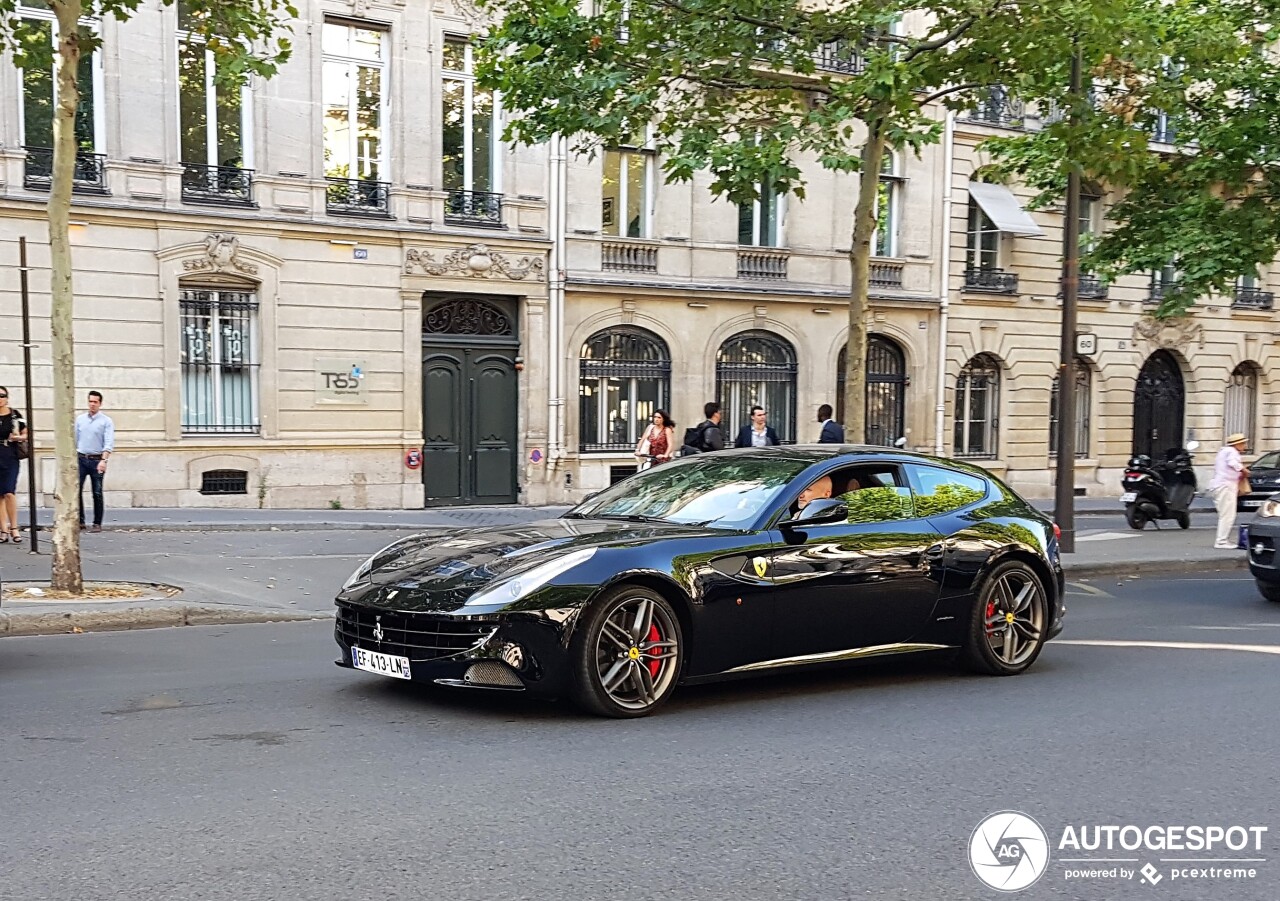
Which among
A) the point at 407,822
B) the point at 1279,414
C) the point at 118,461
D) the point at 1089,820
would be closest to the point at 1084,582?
the point at 1089,820

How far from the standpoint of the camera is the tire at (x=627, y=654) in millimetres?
6457

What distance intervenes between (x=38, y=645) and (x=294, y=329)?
1204 centimetres

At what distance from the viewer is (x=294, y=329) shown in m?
20.5

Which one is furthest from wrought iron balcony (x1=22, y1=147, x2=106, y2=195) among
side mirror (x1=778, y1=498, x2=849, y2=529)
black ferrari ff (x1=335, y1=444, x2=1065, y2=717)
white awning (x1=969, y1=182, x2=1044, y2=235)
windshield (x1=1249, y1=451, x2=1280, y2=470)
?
windshield (x1=1249, y1=451, x2=1280, y2=470)

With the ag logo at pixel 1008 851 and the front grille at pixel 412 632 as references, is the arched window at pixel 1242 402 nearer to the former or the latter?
the front grille at pixel 412 632

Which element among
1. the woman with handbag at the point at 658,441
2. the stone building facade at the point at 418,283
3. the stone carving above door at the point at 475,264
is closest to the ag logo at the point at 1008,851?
the woman with handbag at the point at 658,441

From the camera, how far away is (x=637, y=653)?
21.9ft

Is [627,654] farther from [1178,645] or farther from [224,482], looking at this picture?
[224,482]

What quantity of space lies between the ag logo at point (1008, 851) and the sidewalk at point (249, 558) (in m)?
4.57

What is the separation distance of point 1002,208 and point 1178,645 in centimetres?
2002

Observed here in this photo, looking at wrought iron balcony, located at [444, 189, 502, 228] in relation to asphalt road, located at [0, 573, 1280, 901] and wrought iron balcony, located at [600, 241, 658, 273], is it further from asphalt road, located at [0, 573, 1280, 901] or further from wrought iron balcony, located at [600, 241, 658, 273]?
asphalt road, located at [0, 573, 1280, 901]

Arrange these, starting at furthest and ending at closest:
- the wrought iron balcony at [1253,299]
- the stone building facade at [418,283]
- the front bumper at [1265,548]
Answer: the wrought iron balcony at [1253,299] < the stone building facade at [418,283] < the front bumper at [1265,548]

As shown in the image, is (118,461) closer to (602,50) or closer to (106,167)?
(106,167)

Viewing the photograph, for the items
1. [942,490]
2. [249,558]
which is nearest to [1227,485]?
[942,490]
